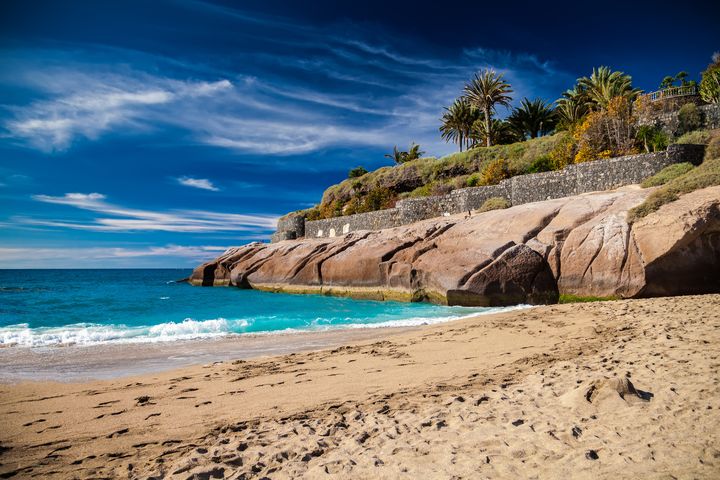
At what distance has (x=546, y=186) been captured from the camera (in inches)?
880

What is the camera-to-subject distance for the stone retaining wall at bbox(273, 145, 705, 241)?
1880cm

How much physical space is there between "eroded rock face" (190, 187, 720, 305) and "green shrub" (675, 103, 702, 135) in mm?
12564

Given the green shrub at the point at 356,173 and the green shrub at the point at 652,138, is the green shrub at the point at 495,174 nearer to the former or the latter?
the green shrub at the point at 652,138

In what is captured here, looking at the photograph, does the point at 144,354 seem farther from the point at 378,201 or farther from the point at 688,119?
the point at 378,201

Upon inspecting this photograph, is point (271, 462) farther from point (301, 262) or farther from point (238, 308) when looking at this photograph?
point (301, 262)

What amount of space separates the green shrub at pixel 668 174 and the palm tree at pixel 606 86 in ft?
49.7

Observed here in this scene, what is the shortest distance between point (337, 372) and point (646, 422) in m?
3.97

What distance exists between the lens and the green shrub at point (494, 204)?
73.9 feet

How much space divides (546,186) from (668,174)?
20.5 feet

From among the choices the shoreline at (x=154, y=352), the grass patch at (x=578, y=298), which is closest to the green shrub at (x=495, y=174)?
the grass patch at (x=578, y=298)

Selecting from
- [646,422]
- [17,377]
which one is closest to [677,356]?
[646,422]

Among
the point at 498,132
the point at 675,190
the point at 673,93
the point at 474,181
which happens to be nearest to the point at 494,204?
the point at 675,190

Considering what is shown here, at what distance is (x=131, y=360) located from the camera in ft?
26.8

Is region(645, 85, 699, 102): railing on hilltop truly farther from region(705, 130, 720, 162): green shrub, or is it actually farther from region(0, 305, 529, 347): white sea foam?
region(0, 305, 529, 347): white sea foam
